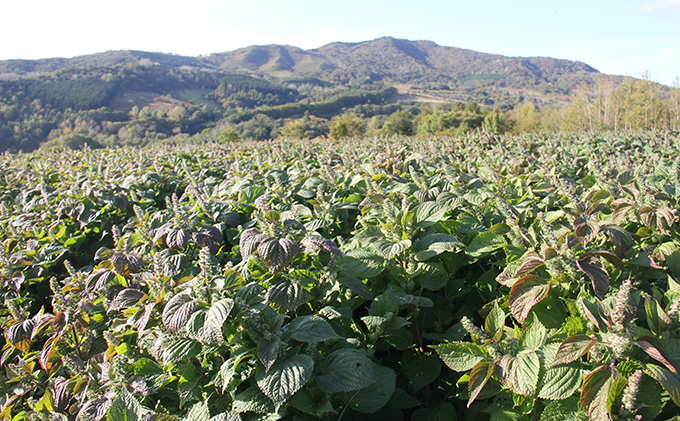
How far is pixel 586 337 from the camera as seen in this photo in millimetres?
1370

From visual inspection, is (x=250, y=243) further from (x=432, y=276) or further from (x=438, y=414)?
(x=438, y=414)

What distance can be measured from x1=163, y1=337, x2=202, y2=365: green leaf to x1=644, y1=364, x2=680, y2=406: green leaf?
6.04 feet

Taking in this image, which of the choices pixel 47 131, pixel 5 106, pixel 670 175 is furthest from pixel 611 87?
pixel 5 106

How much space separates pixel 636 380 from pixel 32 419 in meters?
3.12

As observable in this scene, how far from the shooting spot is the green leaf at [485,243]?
2328mm

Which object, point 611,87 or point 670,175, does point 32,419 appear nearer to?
point 670,175

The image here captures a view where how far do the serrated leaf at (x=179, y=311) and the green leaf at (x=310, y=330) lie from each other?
455 mm

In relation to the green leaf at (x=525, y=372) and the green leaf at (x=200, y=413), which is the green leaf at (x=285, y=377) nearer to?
the green leaf at (x=200, y=413)

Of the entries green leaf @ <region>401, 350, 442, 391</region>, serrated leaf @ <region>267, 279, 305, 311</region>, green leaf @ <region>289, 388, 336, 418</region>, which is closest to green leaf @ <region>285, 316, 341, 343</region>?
serrated leaf @ <region>267, 279, 305, 311</region>

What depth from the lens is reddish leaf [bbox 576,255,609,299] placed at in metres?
1.56

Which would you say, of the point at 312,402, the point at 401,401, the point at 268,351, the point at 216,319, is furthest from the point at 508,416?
the point at 216,319

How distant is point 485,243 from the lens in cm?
240

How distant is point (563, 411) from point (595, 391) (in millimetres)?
230

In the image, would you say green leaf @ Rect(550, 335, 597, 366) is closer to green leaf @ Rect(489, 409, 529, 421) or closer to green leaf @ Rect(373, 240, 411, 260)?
green leaf @ Rect(489, 409, 529, 421)
